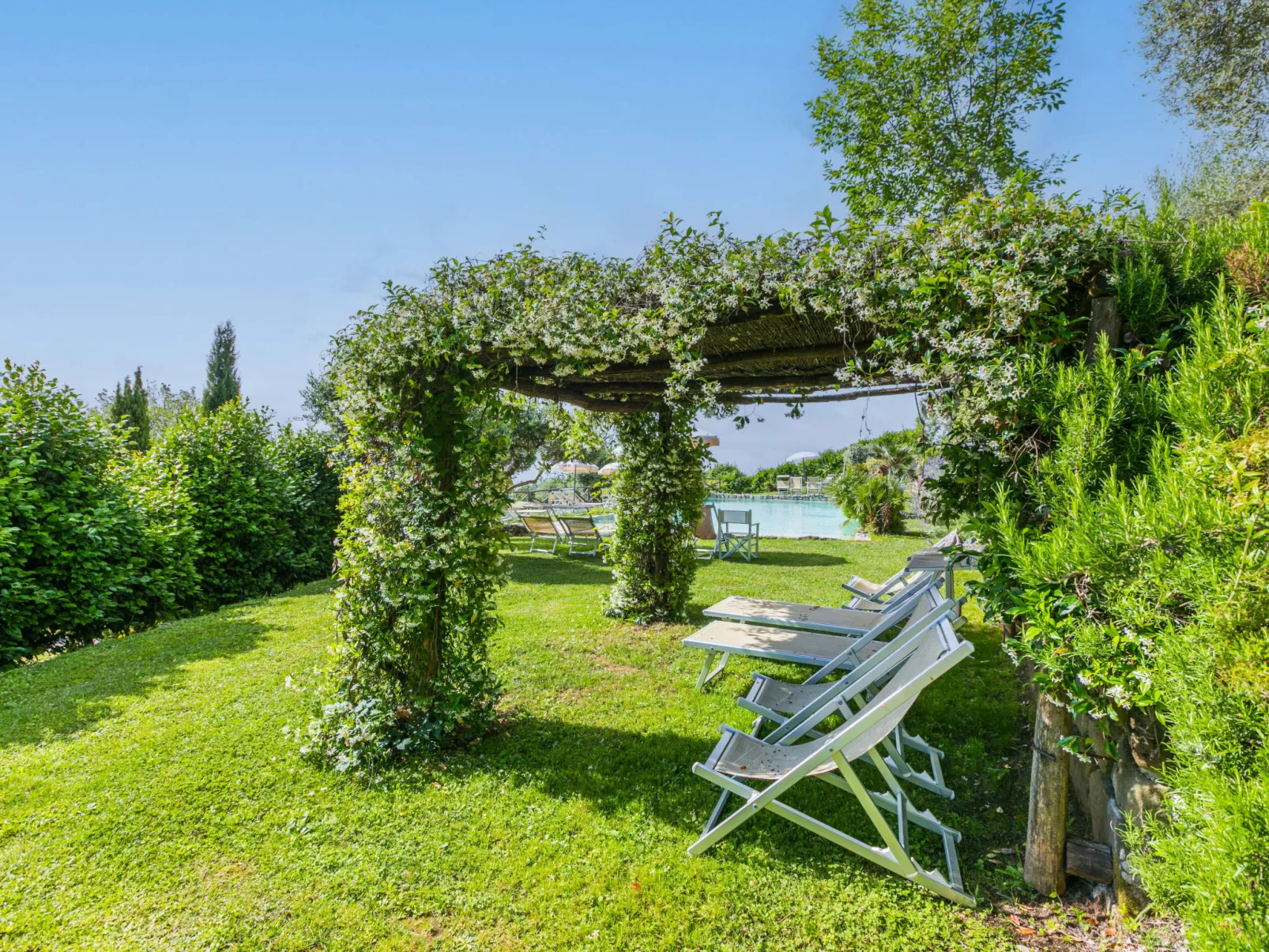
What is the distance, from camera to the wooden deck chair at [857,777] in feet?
7.96

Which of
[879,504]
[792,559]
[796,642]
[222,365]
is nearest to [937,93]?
[879,504]

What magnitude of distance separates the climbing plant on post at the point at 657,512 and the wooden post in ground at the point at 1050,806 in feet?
14.6

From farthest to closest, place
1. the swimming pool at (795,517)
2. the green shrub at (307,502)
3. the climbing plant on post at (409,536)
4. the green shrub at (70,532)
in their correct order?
the swimming pool at (795,517)
the green shrub at (307,502)
the green shrub at (70,532)
the climbing plant on post at (409,536)

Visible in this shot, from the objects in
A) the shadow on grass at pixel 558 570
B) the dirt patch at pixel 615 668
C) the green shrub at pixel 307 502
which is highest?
the green shrub at pixel 307 502

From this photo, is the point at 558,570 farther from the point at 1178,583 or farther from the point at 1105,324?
the point at 1178,583

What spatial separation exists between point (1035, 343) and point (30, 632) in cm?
914

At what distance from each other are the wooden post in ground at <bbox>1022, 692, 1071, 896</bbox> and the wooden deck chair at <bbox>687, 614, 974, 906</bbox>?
13.3 inches

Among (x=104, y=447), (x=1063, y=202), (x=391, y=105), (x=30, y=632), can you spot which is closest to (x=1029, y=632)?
(x=1063, y=202)

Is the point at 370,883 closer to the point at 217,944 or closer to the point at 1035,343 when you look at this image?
the point at 217,944

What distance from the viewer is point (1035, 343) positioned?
2.67m

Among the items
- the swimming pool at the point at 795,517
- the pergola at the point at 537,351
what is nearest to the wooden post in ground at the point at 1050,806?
the pergola at the point at 537,351

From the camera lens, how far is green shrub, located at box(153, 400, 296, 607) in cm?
858

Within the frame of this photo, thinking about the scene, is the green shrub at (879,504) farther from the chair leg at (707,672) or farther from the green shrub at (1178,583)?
the green shrub at (1178,583)

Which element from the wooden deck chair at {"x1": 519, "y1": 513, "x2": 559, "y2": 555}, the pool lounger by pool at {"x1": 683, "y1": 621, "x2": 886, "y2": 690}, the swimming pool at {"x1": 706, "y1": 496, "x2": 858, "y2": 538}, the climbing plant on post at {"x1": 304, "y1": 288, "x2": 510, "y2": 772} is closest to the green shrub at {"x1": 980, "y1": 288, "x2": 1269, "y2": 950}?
the pool lounger by pool at {"x1": 683, "y1": 621, "x2": 886, "y2": 690}
